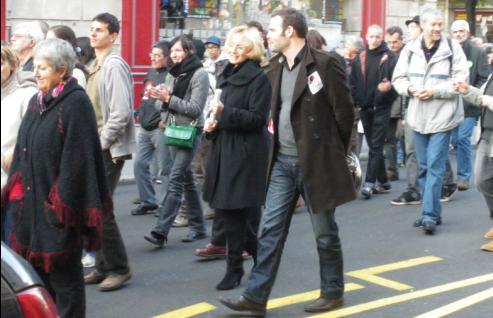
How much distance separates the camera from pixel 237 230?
6.64 m

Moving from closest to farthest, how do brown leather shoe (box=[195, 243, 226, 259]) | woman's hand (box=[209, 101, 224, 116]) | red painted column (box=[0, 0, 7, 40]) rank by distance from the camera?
1. woman's hand (box=[209, 101, 224, 116])
2. brown leather shoe (box=[195, 243, 226, 259])
3. red painted column (box=[0, 0, 7, 40])

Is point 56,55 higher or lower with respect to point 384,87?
higher

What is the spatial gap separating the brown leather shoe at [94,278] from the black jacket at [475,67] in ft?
20.0

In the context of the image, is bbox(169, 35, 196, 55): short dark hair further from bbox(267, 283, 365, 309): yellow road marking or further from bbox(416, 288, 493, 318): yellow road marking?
bbox(416, 288, 493, 318): yellow road marking

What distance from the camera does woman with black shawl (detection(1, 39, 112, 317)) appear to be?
509 centimetres

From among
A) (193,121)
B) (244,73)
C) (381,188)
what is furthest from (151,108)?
(244,73)

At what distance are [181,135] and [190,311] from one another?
2.12 meters

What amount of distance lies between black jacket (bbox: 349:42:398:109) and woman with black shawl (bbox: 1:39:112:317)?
596 cm

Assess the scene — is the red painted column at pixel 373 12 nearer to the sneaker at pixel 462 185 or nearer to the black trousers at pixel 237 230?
the sneaker at pixel 462 185

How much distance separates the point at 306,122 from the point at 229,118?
68 centimetres

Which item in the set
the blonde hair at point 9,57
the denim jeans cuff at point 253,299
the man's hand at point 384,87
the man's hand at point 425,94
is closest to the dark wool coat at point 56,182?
the blonde hair at point 9,57

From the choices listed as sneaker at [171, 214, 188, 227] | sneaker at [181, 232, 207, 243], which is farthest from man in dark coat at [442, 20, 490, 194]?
sneaker at [181, 232, 207, 243]

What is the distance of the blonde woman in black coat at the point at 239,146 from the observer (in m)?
6.52

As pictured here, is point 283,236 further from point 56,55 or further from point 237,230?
point 56,55
